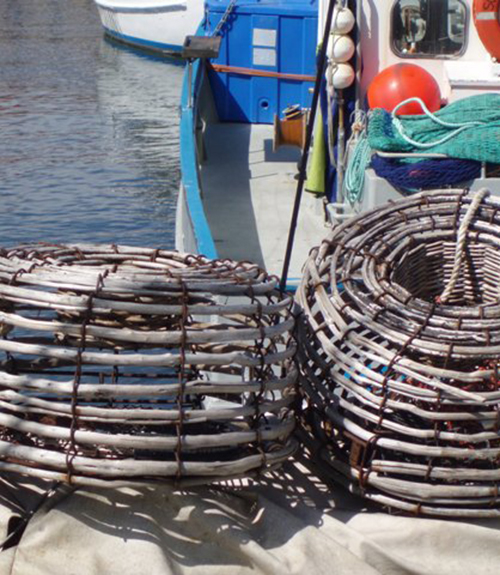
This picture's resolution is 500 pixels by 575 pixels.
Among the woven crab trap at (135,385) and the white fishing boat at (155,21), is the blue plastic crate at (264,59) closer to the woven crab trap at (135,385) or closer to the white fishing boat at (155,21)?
the woven crab trap at (135,385)

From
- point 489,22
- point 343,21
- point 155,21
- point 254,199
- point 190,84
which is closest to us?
point 489,22

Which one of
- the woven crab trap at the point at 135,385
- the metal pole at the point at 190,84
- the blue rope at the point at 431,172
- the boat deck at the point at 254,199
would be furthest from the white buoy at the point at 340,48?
the woven crab trap at the point at 135,385

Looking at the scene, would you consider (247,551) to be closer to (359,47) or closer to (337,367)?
(337,367)

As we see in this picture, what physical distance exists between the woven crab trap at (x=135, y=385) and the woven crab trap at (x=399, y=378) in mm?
162

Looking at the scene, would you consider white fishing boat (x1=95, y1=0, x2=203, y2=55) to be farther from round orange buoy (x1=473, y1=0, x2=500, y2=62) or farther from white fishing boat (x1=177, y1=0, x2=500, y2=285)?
round orange buoy (x1=473, y1=0, x2=500, y2=62)

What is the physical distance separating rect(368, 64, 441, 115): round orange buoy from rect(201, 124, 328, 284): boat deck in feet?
4.31

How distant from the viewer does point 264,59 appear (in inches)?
444

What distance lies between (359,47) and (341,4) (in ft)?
1.26

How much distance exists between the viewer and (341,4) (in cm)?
753

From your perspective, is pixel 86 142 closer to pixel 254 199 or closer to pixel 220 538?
pixel 254 199

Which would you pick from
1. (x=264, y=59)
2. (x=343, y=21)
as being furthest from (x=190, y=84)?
(x=343, y=21)

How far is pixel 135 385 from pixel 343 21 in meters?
5.51

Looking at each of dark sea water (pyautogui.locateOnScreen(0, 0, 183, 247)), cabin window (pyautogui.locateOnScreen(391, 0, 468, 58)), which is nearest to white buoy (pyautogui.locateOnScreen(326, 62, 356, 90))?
cabin window (pyautogui.locateOnScreen(391, 0, 468, 58))

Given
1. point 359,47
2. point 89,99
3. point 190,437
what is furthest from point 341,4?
point 89,99
